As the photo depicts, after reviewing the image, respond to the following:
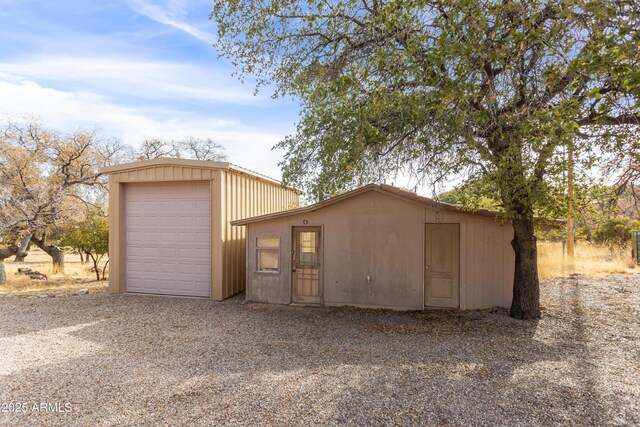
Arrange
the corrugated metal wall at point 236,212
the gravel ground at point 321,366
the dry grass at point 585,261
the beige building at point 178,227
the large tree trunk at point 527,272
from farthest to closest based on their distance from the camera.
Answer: the dry grass at point 585,261 < the corrugated metal wall at point 236,212 < the beige building at point 178,227 < the large tree trunk at point 527,272 < the gravel ground at point 321,366

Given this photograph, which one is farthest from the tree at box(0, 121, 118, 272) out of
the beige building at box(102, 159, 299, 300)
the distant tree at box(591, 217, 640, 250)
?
the distant tree at box(591, 217, 640, 250)

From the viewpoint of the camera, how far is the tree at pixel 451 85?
451cm

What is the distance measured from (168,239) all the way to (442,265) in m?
7.09

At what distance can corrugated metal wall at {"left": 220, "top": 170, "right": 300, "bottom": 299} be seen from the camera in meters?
9.52

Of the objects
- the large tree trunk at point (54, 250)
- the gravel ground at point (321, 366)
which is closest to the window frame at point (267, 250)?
the gravel ground at point (321, 366)

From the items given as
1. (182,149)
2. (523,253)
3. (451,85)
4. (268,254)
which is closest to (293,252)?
(268,254)

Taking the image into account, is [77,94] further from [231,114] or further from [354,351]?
[354,351]

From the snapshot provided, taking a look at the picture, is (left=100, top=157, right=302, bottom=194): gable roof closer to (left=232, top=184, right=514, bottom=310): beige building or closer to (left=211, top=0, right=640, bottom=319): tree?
(left=232, top=184, right=514, bottom=310): beige building

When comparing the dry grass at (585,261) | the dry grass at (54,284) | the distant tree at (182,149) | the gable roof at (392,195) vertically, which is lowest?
the dry grass at (54,284)

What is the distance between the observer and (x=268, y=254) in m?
9.25

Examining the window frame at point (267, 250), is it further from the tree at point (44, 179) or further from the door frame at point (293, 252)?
the tree at point (44, 179)

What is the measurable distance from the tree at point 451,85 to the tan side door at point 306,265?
91.0 inches

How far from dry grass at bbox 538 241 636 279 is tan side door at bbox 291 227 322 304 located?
789cm

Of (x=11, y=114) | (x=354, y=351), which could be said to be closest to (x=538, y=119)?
(x=354, y=351)
